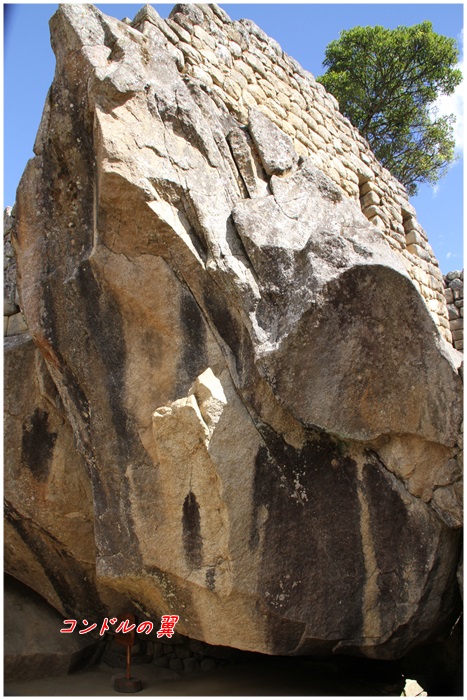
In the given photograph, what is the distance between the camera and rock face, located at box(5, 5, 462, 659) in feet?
10.4

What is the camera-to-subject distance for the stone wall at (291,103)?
4.50m

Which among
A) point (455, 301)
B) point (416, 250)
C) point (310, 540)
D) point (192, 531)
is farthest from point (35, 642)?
point (455, 301)

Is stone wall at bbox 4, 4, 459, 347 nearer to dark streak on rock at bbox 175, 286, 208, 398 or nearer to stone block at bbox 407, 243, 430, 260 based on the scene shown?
stone block at bbox 407, 243, 430, 260

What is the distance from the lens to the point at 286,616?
3.18m

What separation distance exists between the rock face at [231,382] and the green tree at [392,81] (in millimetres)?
9550

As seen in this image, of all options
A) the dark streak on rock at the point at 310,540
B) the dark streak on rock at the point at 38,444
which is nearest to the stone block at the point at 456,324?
the dark streak on rock at the point at 310,540

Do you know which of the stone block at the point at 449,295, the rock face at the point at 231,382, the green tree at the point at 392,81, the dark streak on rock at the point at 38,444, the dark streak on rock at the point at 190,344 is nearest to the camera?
the rock face at the point at 231,382

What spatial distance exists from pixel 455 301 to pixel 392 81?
6.21 meters

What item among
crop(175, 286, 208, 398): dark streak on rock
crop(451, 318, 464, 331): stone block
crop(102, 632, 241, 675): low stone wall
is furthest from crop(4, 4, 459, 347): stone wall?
crop(102, 632, 241, 675): low stone wall

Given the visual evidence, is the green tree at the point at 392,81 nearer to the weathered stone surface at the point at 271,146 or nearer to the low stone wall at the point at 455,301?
the low stone wall at the point at 455,301

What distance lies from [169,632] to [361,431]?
1573mm

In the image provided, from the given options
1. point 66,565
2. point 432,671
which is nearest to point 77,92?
point 66,565

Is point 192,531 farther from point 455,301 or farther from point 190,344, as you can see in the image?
point 455,301

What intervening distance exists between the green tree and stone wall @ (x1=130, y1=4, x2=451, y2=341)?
20.5ft
